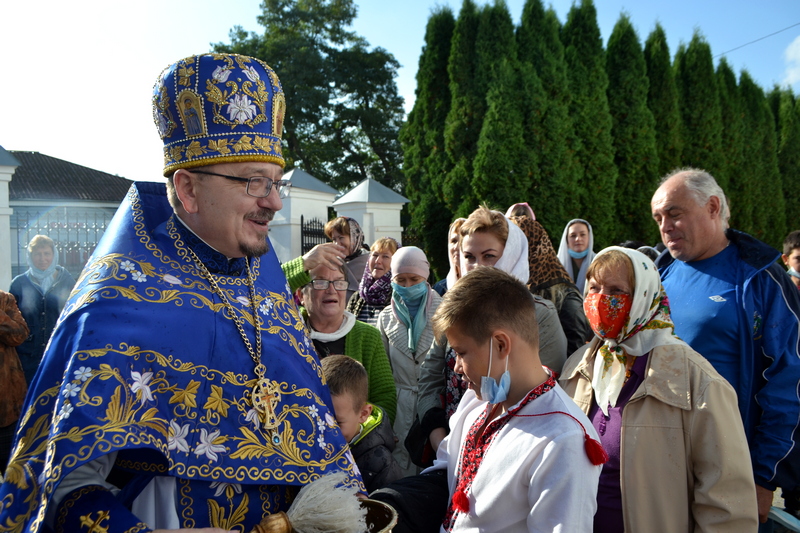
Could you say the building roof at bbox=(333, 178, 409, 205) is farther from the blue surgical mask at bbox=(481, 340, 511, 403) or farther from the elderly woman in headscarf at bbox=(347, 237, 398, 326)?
the blue surgical mask at bbox=(481, 340, 511, 403)

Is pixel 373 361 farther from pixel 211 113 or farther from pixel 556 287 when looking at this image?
pixel 211 113

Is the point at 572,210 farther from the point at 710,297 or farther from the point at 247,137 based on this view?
the point at 247,137

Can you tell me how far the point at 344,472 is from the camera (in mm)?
1813

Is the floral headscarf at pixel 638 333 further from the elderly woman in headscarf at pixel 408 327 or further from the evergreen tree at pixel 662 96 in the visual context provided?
the evergreen tree at pixel 662 96

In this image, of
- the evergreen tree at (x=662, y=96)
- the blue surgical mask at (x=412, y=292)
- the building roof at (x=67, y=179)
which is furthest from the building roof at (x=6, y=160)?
→ the building roof at (x=67, y=179)

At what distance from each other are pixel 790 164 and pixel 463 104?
47.2 ft

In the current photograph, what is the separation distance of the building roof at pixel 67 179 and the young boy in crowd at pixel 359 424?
2371 cm

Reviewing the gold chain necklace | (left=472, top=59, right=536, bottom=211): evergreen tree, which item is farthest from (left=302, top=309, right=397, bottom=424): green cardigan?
(left=472, top=59, right=536, bottom=211): evergreen tree

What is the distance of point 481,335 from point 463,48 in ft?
46.2

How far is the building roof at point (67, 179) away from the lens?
80.8 feet

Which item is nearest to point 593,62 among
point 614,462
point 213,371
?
point 614,462

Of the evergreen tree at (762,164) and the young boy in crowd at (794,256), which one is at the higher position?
the evergreen tree at (762,164)

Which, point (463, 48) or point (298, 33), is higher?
point (298, 33)

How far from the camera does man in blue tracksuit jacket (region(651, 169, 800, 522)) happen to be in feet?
9.29
